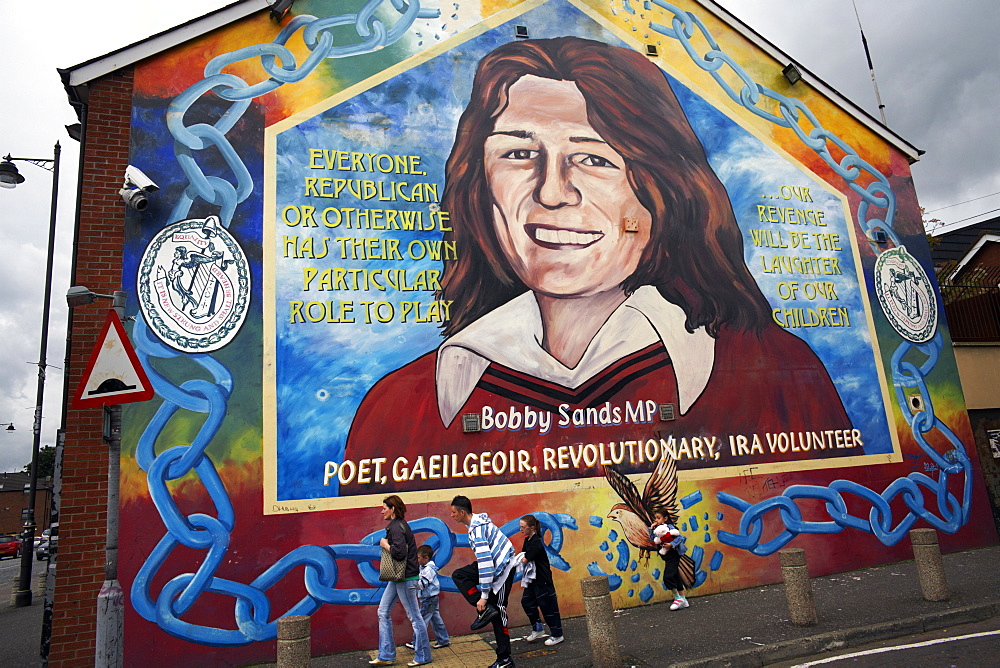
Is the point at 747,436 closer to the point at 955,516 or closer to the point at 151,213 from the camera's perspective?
the point at 955,516

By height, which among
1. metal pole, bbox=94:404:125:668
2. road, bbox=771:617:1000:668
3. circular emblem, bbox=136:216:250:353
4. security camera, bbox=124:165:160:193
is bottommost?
road, bbox=771:617:1000:668

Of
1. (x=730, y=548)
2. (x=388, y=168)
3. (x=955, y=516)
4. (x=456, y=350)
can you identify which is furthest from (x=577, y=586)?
(x=955, y=516)

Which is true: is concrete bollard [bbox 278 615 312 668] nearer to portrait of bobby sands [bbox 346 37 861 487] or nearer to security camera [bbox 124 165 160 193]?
portrait of bobby sands [bbox 346 37 861 487]

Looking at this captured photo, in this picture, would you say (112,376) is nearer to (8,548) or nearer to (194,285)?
(194,285)

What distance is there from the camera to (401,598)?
7.05 m

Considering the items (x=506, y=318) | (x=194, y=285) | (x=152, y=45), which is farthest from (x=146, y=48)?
(x=506, y=318)

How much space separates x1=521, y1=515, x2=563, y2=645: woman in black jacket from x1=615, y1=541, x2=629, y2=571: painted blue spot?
69.0 inches

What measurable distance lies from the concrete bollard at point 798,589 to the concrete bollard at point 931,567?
1.73 metres

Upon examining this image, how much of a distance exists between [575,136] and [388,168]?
10.0 feet

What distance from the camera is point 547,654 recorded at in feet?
23.2

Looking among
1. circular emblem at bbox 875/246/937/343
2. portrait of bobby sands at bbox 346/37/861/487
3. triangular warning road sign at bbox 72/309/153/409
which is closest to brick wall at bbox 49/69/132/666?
triangular warning road sign at bbox 72/309/153/409

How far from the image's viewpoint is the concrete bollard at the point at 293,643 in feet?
18.9

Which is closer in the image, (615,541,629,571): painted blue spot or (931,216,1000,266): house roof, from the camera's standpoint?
(615,541,629,571): painted blue spot

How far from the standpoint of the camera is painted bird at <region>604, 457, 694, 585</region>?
29.8ft
